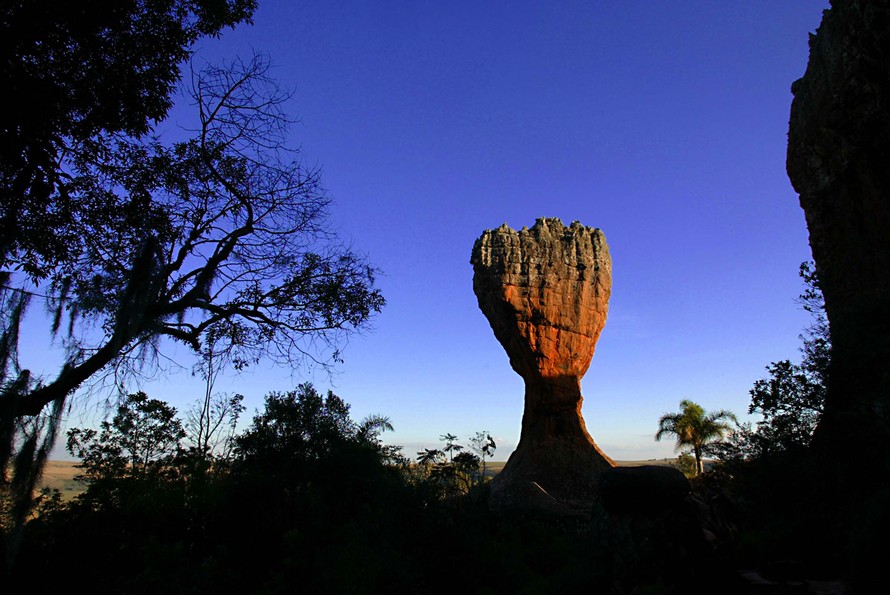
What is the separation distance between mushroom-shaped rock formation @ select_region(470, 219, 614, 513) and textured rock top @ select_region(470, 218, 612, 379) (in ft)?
0.21

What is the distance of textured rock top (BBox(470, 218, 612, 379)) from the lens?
34.0 metres

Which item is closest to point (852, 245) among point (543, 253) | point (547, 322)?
point (547, 322)

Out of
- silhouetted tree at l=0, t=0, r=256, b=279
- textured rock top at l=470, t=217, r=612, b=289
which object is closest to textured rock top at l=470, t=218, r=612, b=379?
textured rock top at l=470, t=217, r=612, b=289

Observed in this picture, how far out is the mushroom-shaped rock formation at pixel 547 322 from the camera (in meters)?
32.1

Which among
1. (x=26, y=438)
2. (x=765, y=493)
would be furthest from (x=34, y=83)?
(x=765, y=493)

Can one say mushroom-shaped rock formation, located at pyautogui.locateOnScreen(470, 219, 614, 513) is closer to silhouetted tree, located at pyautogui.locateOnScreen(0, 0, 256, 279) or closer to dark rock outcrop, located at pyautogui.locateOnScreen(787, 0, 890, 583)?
dark rock outcrop, located at pyautogui.locateOnScreen(787, 0, 890, 583)

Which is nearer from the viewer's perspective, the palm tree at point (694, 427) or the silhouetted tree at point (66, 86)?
the silhouetted tree at point (66, 86)

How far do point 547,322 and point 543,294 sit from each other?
1.79m

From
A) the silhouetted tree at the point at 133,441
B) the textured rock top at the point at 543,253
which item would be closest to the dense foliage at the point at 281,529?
the silhouetted tree at the point at 133,441

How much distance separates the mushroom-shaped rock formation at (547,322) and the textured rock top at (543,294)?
6cm

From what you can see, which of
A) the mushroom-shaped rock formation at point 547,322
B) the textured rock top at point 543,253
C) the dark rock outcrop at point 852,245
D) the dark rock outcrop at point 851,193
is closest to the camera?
the dark rock outcrop at point 852,245

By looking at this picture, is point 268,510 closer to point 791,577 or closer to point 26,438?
point 26,438

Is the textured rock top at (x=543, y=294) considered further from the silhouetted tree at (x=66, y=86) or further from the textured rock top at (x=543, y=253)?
the silhouetted tree at (x=66, y=86)

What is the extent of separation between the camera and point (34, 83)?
5.97 m
